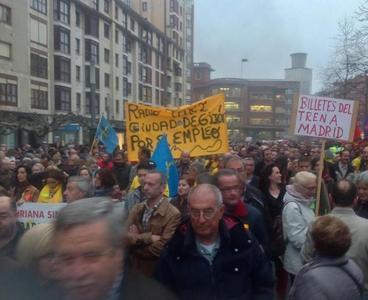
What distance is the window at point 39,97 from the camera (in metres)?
41.2

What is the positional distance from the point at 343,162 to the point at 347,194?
808 cm

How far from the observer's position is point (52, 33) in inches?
1753

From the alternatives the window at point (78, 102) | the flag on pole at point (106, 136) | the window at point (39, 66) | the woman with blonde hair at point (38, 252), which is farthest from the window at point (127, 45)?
the woman with blonde hair at point (38, 252)

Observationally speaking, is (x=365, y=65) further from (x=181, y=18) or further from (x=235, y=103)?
(x=235, y=103)

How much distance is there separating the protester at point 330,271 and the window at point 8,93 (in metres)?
36.2

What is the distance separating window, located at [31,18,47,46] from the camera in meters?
41.4

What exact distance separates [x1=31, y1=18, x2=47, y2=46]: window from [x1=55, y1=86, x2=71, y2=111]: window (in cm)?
426

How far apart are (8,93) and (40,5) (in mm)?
9180

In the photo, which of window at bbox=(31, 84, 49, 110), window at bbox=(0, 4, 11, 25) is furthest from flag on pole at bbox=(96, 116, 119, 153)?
window at bbox=(31, 84, 49, 110)

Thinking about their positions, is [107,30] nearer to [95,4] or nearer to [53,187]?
[95,4]

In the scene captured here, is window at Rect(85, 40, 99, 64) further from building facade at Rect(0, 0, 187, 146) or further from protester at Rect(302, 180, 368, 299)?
protester at Rect(302, 180, 368, 299)

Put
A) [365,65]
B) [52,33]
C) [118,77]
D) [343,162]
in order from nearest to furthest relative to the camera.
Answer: [343,162], [365,65], [52,33], [118,77]

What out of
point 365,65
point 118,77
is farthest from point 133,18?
point 365,65

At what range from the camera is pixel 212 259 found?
3.28 m
